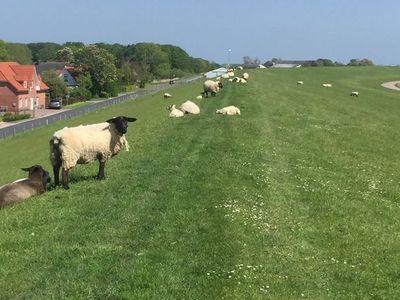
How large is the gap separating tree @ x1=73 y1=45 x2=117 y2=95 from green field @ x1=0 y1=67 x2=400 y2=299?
121 metres

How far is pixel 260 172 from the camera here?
58.4 feet

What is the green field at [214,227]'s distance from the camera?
31.3ft

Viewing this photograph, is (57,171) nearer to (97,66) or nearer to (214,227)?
(214,227)

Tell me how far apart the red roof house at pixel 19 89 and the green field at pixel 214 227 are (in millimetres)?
79784

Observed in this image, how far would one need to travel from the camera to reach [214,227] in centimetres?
1235

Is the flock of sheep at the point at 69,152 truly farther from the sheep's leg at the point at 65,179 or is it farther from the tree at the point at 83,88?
the tree at the point at 83,88

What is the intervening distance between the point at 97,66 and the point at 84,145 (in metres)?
128

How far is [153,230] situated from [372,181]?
9172 millimetres

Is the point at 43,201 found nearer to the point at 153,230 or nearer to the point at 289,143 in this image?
the point at 153,230

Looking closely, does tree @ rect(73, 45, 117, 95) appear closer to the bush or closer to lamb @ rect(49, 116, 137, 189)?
the bush

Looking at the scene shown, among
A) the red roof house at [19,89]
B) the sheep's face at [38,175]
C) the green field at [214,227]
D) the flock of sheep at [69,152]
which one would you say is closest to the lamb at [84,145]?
the flock of sheep at [69,152]

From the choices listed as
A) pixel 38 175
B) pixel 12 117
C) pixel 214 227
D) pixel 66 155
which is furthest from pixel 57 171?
pixel 12 117

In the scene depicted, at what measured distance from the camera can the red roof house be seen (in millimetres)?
96375

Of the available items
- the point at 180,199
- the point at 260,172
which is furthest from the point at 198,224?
the point at 260,172
